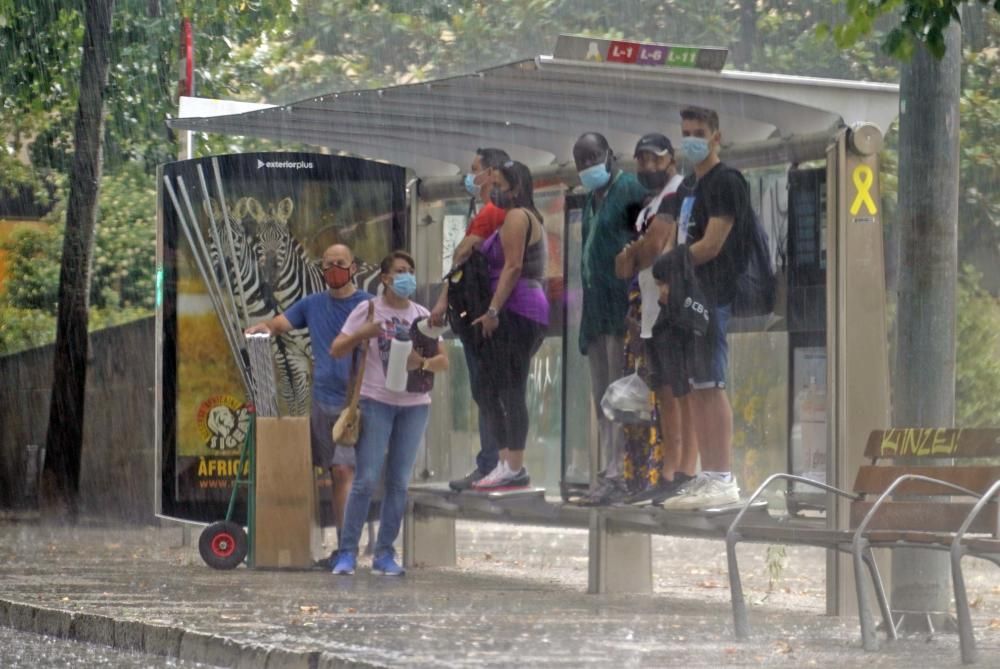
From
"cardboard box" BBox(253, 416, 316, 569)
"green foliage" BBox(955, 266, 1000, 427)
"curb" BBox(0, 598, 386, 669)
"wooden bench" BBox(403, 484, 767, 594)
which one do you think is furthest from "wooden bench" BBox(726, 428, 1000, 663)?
"green foliage" BBox(955, 266, 1000, 427)

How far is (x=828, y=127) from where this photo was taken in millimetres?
10000

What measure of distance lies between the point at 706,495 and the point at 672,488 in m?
0.37

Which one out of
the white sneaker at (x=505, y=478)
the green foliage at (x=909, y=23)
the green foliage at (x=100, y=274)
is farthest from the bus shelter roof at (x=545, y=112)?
the green foliage at (x=100, y=274)

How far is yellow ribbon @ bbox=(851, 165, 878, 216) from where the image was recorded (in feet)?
32.2

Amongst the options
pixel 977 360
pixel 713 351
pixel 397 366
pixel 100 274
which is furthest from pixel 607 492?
pixel 100 274

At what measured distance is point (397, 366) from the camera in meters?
11.7

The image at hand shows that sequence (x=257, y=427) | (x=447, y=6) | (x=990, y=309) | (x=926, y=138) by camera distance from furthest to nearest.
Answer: (x=447, y=6) → (x=990, y=309) → (x=257, y=427) → (x=926, y=138)

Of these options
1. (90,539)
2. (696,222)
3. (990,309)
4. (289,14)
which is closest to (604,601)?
(696,222)

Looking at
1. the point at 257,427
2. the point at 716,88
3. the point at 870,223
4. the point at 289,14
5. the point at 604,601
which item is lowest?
the point at 604,601

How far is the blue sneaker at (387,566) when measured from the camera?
1185cm

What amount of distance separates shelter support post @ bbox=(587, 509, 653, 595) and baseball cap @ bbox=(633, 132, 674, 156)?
6.61ft

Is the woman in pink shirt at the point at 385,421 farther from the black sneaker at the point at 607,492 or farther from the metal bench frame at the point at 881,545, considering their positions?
the metal bench frame at the point at 881,545

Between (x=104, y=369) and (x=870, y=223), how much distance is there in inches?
443

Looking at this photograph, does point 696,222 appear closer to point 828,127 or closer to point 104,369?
point 828,127
